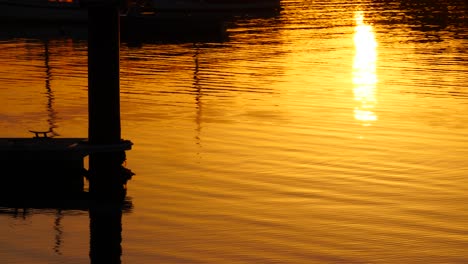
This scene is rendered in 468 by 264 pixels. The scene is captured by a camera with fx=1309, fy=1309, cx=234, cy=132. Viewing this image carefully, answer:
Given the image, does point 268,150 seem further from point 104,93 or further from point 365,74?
point 365,74

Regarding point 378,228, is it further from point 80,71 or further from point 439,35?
point 439,35

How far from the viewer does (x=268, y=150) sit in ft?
83.6

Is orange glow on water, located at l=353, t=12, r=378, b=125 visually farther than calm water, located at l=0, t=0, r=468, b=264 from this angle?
Yes

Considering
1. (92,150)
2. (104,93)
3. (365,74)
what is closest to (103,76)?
(104,93)

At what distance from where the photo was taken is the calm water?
17625 millimetres

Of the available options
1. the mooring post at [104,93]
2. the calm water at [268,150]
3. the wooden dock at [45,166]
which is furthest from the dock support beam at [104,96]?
the calm water at [268,150]

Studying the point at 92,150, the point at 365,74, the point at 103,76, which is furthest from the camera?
the point at 365,74

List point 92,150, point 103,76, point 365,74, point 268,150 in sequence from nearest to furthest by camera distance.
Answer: point 92,150 → point 103,76 → point 268,150 → point 365,74

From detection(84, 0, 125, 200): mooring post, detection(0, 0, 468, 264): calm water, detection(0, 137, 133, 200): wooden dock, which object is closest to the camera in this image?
detection(0, 0, 468, 264): calm water

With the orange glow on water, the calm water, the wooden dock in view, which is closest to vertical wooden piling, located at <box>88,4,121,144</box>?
the wooden dock

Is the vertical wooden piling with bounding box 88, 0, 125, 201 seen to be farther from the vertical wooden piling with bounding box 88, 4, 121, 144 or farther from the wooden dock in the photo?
the wooden dock

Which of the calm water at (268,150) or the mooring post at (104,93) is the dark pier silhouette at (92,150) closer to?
the mooring post at (104,93)

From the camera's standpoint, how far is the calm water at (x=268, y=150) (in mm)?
17625

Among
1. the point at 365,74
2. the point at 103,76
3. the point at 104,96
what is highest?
the point at 103,76
